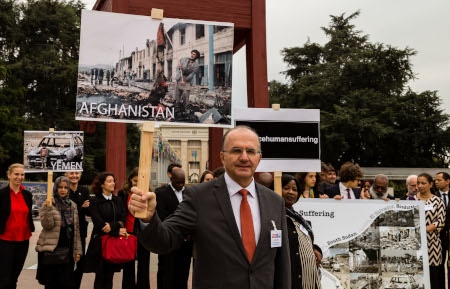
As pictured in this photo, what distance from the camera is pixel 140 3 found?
30.7 ft

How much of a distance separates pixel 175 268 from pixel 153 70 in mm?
2887

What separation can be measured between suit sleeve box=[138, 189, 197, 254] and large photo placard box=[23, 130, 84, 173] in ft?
17.7

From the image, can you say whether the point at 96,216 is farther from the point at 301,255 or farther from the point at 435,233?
the point at 435,233

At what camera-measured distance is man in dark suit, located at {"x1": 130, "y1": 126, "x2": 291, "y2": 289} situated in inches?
91.4

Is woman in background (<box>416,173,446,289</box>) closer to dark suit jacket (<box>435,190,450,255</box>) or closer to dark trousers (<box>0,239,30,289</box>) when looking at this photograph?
dark suit jacket (<box>435,190,450,255</box>)

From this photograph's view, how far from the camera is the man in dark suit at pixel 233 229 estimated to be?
2322 mm

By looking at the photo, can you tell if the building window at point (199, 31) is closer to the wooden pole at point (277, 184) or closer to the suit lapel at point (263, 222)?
the wooden pole at point (277, 184)

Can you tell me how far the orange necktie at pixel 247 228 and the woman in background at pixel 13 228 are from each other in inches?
198

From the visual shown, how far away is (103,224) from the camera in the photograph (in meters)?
6.49

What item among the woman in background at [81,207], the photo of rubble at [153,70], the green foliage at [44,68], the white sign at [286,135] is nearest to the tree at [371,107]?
the green foliage at [44,68]

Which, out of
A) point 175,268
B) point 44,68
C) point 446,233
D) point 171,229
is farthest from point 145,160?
point 44,68

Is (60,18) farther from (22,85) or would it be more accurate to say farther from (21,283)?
(21,283)

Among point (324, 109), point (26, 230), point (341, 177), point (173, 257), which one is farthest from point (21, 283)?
point (324, 109)

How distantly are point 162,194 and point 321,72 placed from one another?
35.9 m
